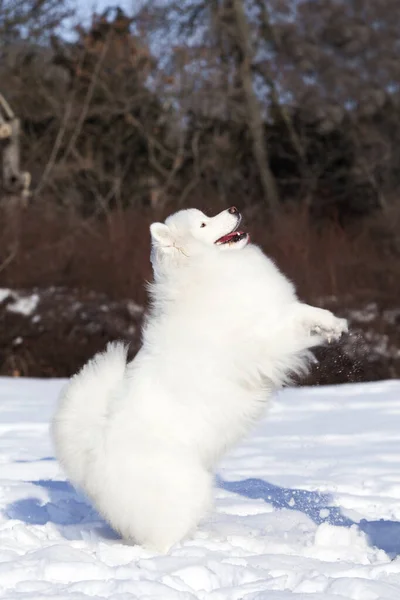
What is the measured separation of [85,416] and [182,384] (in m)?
Result: 0.46

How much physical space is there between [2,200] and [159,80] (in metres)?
7.54

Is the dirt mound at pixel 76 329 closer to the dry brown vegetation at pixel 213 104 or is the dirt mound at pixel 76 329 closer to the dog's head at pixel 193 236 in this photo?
the dry brown vegetation at pixel 213 104

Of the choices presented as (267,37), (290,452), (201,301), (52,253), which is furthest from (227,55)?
(201,301)

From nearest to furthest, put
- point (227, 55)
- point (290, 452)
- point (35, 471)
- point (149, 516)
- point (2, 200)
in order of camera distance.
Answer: point (149, 516), point (35, 471), point (290, 452), point (2, 200), point (227, 55)

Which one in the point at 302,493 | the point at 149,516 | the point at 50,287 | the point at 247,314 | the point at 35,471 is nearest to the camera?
the point at 149,516

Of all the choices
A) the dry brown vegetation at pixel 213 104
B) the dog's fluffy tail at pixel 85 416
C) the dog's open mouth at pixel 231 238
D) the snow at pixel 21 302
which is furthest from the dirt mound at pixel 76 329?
the dog's fluffy tail at pixel 85 416

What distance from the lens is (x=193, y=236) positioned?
4.50m

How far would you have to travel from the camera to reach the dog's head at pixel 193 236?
4.40 m

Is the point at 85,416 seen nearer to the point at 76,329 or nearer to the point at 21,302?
the point at 76,329

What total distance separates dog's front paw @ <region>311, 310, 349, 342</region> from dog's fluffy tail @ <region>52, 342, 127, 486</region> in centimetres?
92

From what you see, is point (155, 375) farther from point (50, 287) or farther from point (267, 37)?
point (267, 37)

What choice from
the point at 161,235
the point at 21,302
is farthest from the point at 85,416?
the point at 21,302

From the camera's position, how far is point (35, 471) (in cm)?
612

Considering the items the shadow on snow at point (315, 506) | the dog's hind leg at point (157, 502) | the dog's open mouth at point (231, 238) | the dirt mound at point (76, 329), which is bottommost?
the dirt mound at point (76, 329)
